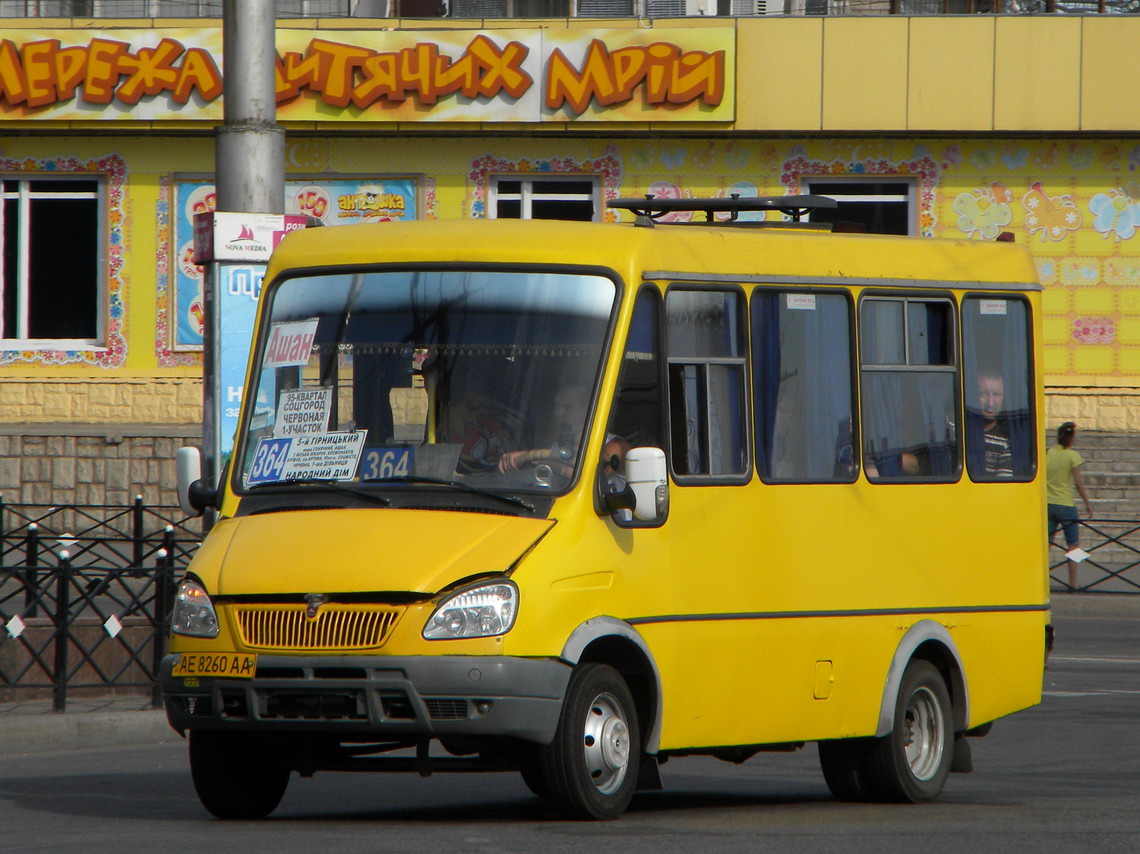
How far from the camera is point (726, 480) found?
8.87m

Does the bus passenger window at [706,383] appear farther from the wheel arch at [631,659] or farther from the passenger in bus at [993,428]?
the passenger in bus at [993,428]

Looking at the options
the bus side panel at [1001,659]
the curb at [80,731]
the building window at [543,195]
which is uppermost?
the building window at [543,195]

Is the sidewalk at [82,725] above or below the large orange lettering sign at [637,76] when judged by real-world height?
below

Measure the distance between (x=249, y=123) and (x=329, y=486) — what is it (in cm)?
449

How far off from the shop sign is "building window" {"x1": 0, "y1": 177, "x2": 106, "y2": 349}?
1405 mm

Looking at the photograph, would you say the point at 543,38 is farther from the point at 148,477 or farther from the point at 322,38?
the point at 148,477

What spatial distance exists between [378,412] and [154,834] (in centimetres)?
193

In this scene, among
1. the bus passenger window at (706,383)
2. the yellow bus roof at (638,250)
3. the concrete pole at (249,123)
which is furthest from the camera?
the concrete pole at (249,123)

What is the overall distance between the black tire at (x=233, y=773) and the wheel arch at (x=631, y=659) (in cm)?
147

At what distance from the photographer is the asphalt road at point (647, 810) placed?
7672 mm

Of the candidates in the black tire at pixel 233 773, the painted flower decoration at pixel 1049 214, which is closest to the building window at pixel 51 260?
the painted flower decoration at pixel 1049 214

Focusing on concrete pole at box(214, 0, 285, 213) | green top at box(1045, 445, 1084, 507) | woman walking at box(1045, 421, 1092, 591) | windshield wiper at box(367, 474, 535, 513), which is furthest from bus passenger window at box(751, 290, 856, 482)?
green top at box(1045, 445, 1084, 507)

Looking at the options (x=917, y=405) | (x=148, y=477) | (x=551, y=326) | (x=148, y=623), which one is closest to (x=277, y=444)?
(x=551, y=326)

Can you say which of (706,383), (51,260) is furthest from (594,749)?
(51,260)
